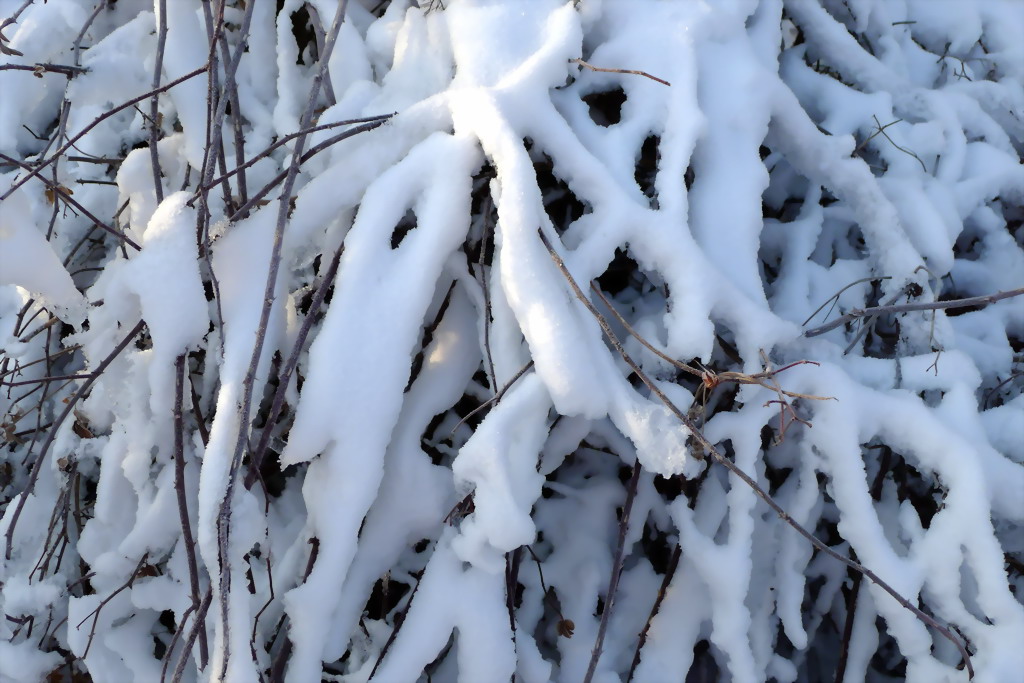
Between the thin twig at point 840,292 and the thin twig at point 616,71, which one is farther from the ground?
the thin twig at point 616,71

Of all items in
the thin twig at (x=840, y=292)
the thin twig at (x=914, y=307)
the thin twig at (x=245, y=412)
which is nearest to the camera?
the thin twig at (x=245, y=412)

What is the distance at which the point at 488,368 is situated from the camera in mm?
941

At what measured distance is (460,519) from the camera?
0.92 meters

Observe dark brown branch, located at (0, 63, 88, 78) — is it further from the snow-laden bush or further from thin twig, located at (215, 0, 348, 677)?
thin twig, located at (215, 0, 348, 677)

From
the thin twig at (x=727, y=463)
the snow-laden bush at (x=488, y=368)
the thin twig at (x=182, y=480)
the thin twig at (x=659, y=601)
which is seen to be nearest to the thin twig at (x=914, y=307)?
the snow-laden bush at (x=488, y=368)

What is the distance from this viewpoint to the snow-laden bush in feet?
2.87

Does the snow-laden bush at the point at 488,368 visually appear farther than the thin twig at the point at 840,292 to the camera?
No

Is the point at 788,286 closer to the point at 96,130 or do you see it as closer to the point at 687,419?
the point at 687,419

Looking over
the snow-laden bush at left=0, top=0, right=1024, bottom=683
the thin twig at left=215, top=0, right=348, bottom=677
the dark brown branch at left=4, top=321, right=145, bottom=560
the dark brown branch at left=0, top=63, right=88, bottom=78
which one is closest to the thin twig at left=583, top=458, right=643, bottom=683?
the snow-laden bush at left=0, top=0, right=1024, bottom=683

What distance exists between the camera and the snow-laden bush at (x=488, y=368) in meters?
0.87

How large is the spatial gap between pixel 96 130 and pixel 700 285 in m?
1.02

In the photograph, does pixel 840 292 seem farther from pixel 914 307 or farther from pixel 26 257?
pixel 26 257

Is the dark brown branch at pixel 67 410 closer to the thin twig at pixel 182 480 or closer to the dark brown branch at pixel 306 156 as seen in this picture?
the thin twig at pixel 182 480

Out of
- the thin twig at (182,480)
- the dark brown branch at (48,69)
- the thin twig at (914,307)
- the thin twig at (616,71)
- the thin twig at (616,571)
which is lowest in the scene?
the thin twig at (616,571)
